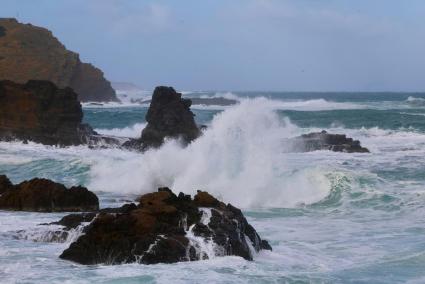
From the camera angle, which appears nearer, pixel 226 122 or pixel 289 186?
pixel 289 186

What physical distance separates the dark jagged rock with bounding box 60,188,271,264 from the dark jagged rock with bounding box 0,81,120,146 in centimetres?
1838

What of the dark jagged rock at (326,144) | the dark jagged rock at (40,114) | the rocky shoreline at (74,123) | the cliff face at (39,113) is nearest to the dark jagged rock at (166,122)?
the rocky shoreline at (74,123)

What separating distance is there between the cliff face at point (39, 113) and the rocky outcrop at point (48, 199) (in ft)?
48.1

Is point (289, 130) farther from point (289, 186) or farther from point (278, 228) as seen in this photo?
point (278, 228)

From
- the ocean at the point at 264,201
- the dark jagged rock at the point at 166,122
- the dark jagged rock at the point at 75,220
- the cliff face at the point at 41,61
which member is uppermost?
the cliff face at the point at 41,61

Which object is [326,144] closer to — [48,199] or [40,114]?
[40,114]

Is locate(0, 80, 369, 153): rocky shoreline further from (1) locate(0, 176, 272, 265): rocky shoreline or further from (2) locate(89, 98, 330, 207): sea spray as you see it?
(1) locate(0, 176, 272, 265): rocky shoreline

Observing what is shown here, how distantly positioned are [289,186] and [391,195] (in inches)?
93.3

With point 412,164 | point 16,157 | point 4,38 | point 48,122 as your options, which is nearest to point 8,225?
point 16,157

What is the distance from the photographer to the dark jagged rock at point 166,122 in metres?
26.8

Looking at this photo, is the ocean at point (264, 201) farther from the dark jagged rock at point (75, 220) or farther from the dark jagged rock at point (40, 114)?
the dark jagged rock at point (40, 114)

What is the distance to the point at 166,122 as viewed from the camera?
88.9 ft

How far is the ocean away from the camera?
29.2 feet

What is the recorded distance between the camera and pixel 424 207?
49.9ft
